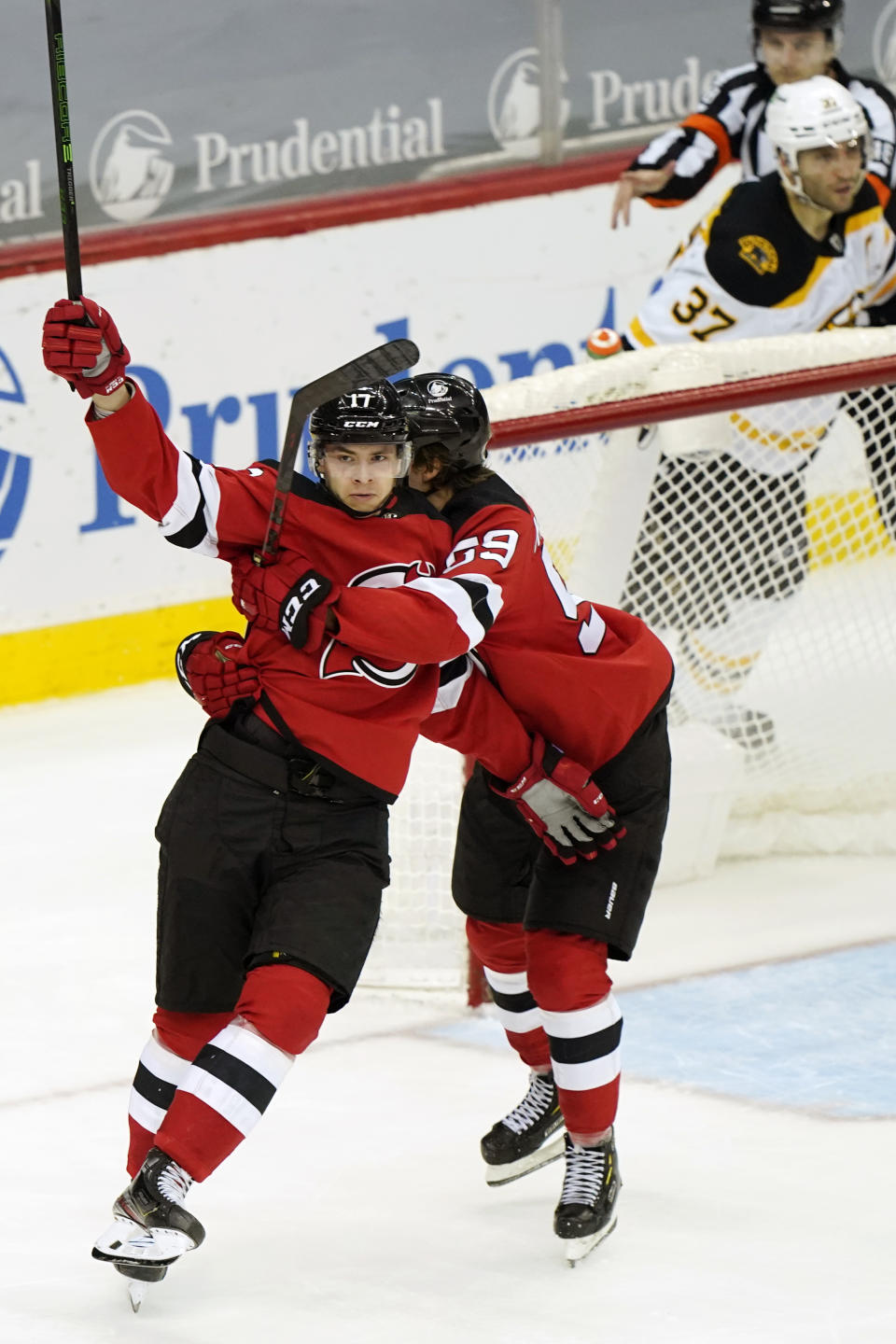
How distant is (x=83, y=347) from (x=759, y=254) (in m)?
2.70

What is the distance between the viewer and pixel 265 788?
2744mm

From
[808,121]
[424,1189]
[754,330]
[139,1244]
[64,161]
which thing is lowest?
[424,1189]

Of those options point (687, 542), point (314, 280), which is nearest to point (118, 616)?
point (314, 280)

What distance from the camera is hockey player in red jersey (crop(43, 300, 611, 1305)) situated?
2.62 metres

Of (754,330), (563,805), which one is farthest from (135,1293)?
(754,330)

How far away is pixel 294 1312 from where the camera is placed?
2721 millimetres

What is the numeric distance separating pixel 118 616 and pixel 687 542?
189cm

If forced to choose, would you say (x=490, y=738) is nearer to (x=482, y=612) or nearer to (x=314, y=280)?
(x=482, y=612)

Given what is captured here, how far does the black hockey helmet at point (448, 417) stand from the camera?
2826mm

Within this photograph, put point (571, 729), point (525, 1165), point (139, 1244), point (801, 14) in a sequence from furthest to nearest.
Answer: point (801, 14)
point (525, 1165)
point (571, 729)
point (139, 1244)

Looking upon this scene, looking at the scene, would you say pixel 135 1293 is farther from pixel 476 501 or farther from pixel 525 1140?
pixel 476 501

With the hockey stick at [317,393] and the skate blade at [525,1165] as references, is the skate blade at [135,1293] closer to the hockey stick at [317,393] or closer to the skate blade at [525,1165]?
the skate blade at [525,1165]

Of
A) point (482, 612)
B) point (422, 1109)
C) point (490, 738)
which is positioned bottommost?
point (422, 1109)

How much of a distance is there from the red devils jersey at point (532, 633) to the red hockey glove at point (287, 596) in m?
0.03
